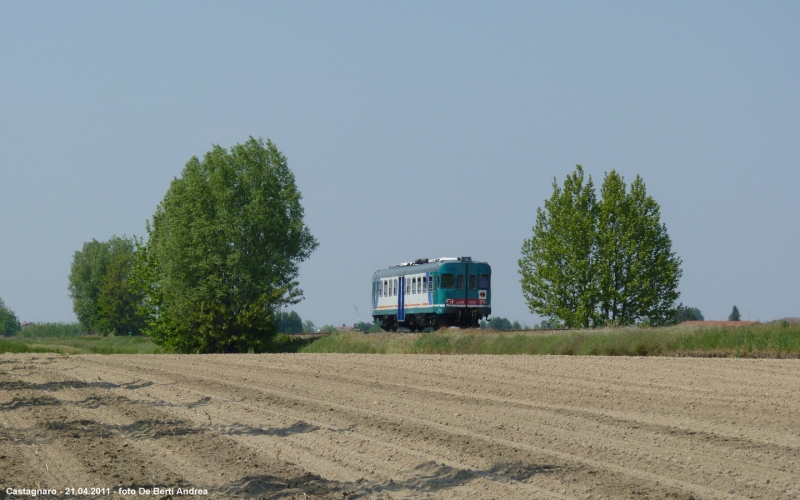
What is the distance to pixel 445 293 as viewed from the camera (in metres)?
40.2

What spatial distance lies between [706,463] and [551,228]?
4201 centimetres

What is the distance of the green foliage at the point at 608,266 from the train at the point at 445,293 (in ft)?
25.8

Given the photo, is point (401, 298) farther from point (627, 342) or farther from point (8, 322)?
point (8, 322)

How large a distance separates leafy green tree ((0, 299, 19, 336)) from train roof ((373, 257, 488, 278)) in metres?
116

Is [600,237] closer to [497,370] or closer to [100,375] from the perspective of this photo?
[497,370]

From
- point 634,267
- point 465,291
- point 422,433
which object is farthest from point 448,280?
point 422,433

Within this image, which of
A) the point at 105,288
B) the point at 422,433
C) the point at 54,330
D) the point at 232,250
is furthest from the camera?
the point at 54,330

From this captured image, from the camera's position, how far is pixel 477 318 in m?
41.7

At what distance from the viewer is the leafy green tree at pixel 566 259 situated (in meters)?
47.9

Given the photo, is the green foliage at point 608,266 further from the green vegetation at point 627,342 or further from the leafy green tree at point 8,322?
the leafy green tree at point 8,322

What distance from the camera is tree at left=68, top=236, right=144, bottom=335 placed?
329ft

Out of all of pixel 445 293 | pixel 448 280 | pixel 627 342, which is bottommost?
pixel 627 342

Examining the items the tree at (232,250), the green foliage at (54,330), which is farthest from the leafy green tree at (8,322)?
the tree at (232,250)

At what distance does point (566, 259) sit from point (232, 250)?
1819 cm
